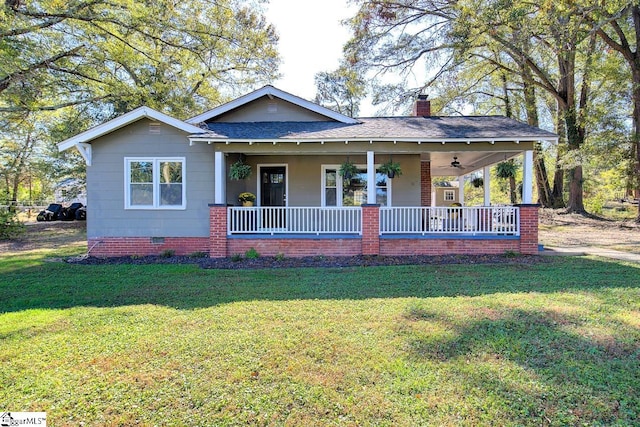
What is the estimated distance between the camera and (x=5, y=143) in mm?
29219

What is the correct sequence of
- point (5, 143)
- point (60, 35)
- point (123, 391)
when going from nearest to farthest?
point (123, 391) → point (60, 35) → point (5, 143)

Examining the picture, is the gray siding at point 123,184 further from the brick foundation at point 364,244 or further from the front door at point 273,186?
the front door at point 273,186

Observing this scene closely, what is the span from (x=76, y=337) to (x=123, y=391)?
5.49ft

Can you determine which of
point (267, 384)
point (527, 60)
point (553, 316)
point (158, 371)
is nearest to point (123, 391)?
point (158, 371)

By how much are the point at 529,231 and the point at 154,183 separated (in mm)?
10136

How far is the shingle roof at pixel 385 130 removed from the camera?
9.45 metres

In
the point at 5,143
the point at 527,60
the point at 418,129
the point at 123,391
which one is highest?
the point at 527,60

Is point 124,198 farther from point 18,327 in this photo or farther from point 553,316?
point 553,316

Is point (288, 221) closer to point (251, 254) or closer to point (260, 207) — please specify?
point (260, 207)

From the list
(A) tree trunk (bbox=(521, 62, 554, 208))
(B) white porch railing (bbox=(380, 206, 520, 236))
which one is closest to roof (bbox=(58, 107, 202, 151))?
(B) white porch railing (bbox=(380, 206, 520, 236))

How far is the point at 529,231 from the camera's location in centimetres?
936

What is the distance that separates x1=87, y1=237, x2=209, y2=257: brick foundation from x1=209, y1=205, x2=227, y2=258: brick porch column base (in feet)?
2.18

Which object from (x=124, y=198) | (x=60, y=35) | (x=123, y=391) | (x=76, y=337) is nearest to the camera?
(x=123, y=391)

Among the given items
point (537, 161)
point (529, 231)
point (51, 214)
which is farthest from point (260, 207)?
point (51, 214)
